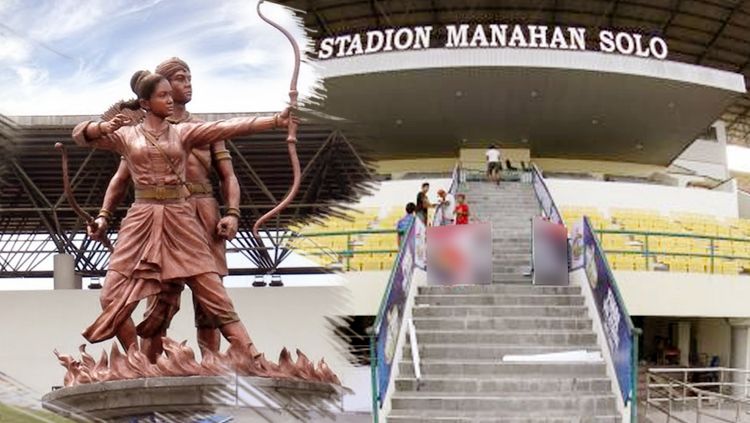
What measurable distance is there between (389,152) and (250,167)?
529 inches

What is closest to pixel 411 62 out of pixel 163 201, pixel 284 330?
pixel 284 330

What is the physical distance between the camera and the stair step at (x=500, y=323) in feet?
31.8

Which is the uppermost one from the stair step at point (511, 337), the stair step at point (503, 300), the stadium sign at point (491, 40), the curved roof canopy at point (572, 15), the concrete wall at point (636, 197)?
the curved roof canopy at point (572, 15)

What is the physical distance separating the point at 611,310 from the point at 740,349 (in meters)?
8.33

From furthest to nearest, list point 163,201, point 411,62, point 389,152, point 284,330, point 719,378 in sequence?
point 389,152 < point 411,62 < point 719,378 < point 284,330 < point 163,201

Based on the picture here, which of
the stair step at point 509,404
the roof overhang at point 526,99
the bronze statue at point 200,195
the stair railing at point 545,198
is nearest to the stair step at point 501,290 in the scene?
the stair step at point 509,404

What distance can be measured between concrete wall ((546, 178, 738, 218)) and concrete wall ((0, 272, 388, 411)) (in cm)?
776

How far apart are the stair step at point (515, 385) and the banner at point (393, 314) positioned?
43 cm

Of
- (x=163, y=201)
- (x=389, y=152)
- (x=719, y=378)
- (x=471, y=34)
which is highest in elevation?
(x=471, y=34)

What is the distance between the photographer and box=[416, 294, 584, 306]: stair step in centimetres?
1027

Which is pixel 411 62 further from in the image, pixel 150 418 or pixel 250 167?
pixel 150 418

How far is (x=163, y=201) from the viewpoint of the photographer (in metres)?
7.29

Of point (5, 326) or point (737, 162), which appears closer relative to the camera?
point (5, 326)

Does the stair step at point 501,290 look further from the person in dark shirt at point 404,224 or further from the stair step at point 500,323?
the person in dark shirt at point 404,224
